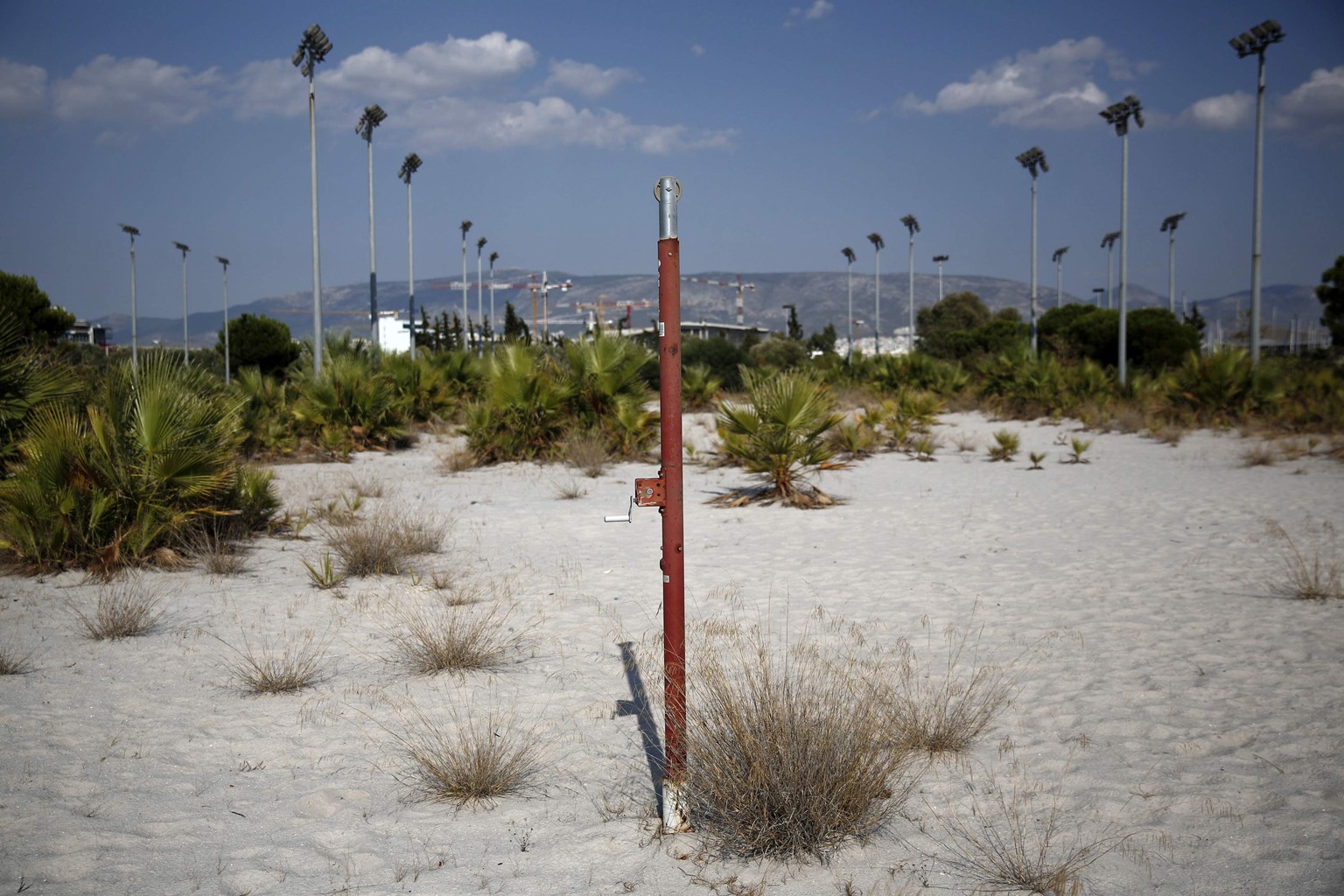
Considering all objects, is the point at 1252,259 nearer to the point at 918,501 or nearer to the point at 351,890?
the point at 918,501

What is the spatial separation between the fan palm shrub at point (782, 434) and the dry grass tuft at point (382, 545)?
13.7 ft

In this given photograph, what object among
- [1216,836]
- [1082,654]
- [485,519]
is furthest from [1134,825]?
[485,519]

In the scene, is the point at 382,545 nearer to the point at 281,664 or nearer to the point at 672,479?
the point at 281,664

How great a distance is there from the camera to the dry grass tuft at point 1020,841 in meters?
2.92

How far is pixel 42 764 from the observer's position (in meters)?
3.83

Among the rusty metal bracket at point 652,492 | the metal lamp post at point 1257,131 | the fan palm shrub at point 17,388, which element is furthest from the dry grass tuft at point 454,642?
the metal lamp post at point 1257,131

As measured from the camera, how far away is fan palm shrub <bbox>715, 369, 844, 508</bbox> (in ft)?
36.5

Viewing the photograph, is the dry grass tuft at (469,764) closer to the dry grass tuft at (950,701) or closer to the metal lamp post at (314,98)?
the dry grass tuft at (950,701)

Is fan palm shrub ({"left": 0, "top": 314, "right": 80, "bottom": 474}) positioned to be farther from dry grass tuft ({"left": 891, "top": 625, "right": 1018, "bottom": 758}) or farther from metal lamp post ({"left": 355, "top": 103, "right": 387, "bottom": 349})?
metal lamp post ({"left": 355, "top": 103, "right": 387, "bottom": 349})

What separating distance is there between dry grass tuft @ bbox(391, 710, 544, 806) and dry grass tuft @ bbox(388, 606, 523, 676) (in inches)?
36.2

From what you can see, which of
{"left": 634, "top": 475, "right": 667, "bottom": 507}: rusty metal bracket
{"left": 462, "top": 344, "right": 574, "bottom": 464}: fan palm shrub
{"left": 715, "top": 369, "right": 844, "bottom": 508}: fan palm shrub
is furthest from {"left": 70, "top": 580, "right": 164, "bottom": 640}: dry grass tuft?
{"left": 462, "top": 344, "right": 574, "bottom": 464}: fan palm shrub

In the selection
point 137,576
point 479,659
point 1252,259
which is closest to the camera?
point 479,659

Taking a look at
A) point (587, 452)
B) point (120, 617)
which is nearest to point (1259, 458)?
point (587, 452)

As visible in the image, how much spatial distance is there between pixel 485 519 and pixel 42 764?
6.48m
